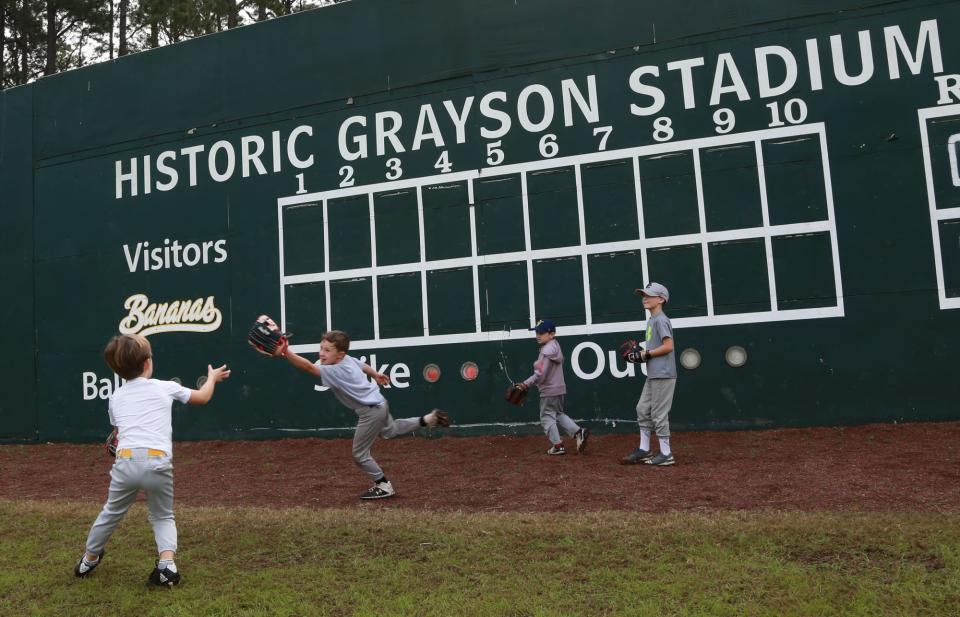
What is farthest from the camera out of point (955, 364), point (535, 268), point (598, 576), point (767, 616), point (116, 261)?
point (116, 261)

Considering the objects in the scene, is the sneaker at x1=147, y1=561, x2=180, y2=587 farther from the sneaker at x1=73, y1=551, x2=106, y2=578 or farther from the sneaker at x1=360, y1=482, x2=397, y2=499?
the sneaker at x1=360, y1=482, x2=397, y2=499

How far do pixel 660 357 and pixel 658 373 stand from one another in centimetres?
16

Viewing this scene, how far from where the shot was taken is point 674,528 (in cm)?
529

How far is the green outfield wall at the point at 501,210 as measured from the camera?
9031 millimetres

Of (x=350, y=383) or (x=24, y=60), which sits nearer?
(x=350, y=383)

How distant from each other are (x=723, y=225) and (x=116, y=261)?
363 inches

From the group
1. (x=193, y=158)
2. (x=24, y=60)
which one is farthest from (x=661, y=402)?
(x=24, y=60)

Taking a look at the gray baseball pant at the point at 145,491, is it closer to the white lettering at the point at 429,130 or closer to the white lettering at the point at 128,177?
the white lettering at the point at 429,130

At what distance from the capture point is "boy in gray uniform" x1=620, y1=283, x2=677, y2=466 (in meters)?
7.56

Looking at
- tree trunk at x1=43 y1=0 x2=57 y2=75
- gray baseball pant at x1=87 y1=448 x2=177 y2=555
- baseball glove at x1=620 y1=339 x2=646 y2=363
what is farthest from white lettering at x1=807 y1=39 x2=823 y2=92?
tree trunk at x1=43 y1=0 x2=57 y2=75

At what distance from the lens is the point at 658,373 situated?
758cm

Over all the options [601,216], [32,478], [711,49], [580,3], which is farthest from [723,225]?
[32,478]

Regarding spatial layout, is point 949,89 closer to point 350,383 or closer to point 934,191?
point 934,191

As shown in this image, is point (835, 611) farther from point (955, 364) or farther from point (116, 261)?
point (116, 261)
